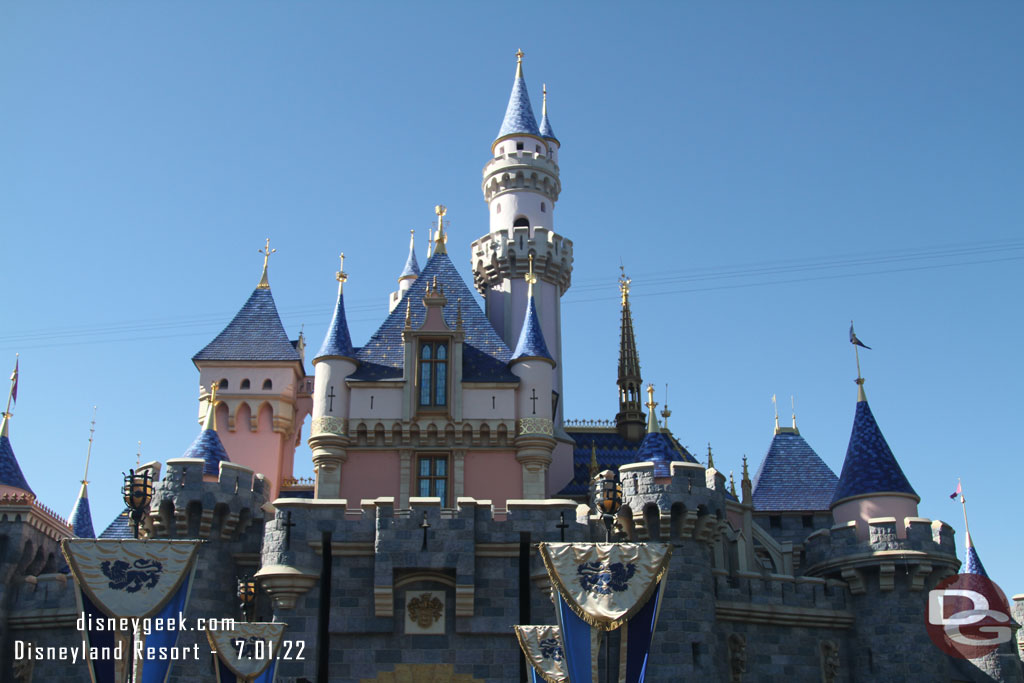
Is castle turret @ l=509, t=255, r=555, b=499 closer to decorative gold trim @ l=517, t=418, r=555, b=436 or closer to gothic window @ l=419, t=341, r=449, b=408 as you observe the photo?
decorative gold trim @ l=517, t=418, r=555, b=436

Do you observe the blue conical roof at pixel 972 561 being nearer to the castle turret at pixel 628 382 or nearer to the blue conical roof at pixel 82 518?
the castle turret at pixel 628 382

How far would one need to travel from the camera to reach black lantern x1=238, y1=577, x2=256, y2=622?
89.2 ft

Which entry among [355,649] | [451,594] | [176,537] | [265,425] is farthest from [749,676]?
[265,425]

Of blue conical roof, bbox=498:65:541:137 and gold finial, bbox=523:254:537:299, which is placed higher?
blue conical roof, bbox=498:65:541:137

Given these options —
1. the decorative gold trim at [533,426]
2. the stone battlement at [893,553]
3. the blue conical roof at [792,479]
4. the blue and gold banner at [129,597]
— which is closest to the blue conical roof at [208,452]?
the blue and gold banner at [129,597]

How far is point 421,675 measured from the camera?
1041 inches

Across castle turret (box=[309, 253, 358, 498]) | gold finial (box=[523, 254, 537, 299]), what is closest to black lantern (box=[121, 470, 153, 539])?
castle turret (box=[309, 253, 358, 498])

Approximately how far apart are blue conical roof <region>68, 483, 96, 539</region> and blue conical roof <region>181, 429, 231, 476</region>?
12.8 m

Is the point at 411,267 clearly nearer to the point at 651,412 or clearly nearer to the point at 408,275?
the point at 408,275

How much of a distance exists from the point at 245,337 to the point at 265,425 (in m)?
3.38

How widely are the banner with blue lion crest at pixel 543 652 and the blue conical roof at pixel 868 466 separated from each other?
11933 millimetres

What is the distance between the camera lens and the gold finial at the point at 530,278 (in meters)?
37.4

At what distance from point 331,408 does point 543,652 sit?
11.8 meters

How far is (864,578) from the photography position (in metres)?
30.5
